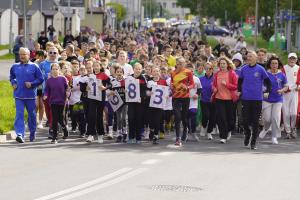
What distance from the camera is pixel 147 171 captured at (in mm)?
14305

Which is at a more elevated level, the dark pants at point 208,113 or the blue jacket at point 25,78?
the blue jacket at point 25,78

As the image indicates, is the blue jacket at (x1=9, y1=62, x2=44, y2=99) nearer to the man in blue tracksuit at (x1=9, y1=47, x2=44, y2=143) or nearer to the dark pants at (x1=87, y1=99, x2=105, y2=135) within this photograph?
the man in blue tracksuit at (x1=9, y1=47, x2=44, y2=143)

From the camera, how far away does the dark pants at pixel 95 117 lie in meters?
19.0

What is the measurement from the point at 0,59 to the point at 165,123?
34.7m

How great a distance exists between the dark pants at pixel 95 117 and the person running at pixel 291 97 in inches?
178

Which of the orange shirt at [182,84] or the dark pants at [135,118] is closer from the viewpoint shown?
the orange shirt at [182,84]

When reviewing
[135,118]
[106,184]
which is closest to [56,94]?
[135,118]

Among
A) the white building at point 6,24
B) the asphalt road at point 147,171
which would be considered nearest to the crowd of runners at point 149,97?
the asphalt road at point 147,171

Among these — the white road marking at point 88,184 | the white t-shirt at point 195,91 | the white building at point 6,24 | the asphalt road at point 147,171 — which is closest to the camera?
the white road marking at point 88,184

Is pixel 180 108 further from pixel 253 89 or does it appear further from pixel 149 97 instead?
pixel 253 89

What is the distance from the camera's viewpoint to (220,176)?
547 inches

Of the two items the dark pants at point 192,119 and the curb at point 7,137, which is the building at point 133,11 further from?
the curb at point 7,137

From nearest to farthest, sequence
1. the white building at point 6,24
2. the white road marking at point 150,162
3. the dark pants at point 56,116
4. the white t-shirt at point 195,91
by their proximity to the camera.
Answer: the white road marking at point 150,162, the dark pants at point 56,116, the white t-shirt at point 195,91, the white building at point 6,24

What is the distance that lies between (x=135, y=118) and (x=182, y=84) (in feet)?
3.89
